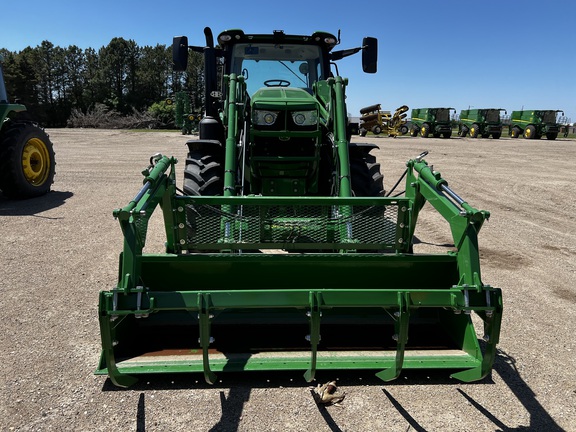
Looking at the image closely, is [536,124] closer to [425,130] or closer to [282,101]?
[425,130]

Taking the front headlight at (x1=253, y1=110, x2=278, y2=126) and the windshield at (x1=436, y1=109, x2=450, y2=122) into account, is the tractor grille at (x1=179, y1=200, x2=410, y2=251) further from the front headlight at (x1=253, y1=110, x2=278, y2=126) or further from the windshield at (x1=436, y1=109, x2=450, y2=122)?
the windshield at (x1=436, y1=109, x2=450, y2=122)

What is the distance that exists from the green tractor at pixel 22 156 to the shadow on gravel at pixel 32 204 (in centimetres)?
12

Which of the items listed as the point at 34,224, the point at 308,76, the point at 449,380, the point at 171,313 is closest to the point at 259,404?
the point at 171,313

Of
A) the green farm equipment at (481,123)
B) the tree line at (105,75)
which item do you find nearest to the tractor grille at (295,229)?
the green farm equipment at (481,123)

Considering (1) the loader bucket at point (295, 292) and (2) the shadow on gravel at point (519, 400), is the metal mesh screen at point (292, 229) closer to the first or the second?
(1) the loader bucket at point (295, 292)

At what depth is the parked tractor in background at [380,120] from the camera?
30.1 meters

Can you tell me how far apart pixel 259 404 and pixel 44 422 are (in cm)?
122

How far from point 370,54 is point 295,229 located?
3.00 meters

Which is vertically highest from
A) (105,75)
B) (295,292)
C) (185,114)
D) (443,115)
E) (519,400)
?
(105,75)

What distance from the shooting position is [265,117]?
4.70 metres

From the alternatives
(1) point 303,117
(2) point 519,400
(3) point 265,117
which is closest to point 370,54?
(1) point 303,117

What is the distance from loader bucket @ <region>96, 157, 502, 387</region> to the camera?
8.74ft

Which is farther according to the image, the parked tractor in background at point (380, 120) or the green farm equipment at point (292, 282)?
the parked tractor in background at point (380, 120)

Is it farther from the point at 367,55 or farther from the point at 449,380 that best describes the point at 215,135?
the point at 449,380
